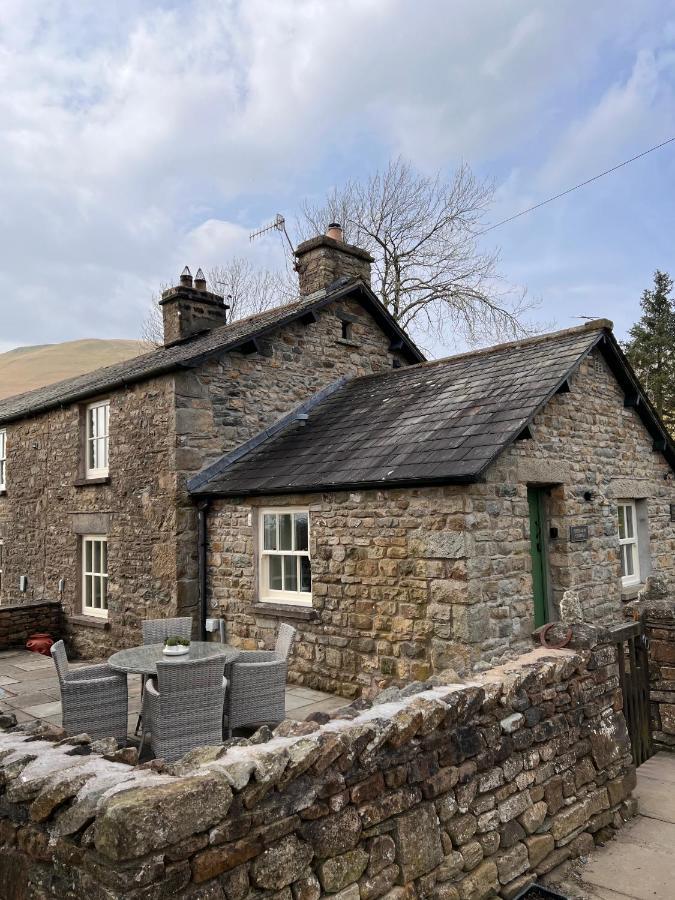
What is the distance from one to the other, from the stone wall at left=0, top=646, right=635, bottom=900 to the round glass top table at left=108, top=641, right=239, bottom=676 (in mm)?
1983

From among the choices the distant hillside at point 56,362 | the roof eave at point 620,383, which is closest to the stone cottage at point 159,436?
the roof eave at point 620,383

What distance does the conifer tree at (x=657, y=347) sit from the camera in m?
24.7

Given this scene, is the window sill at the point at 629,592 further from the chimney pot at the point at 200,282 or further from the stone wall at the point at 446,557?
the chimney pot at the point at 200,282

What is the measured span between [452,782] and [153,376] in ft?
27.1

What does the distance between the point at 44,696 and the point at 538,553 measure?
22.2ft

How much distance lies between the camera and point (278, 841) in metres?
2.79

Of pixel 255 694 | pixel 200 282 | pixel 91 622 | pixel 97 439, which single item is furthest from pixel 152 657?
pixel 200 282

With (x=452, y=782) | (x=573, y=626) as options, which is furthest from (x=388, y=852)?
(x=573, y=626)

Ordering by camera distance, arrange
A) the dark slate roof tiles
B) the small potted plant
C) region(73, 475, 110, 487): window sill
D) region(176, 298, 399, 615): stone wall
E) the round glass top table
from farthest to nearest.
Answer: region(73, 475, 110, 487): window sill, region(176, 298, 399, 615): stone wall, the dark slate roof tiles, the round glass top table, the small potted plant

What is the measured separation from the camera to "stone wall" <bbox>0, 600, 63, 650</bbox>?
11.8 meters

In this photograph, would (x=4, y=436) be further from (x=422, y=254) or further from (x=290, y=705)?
(x=422, y=254)

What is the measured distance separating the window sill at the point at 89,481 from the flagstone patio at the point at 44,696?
310 centimetres

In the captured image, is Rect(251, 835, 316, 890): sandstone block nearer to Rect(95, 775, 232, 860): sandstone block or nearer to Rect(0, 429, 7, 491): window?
Rect(95, 775, 232, 860): sandstone block

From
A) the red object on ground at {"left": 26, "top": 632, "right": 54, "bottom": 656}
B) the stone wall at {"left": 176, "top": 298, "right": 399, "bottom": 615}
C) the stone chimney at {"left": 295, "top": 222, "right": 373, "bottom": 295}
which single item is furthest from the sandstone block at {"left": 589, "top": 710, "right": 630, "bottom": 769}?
the red object on ground at {"left": 26, "top": 632, "right": 54, "bottom": 656}
